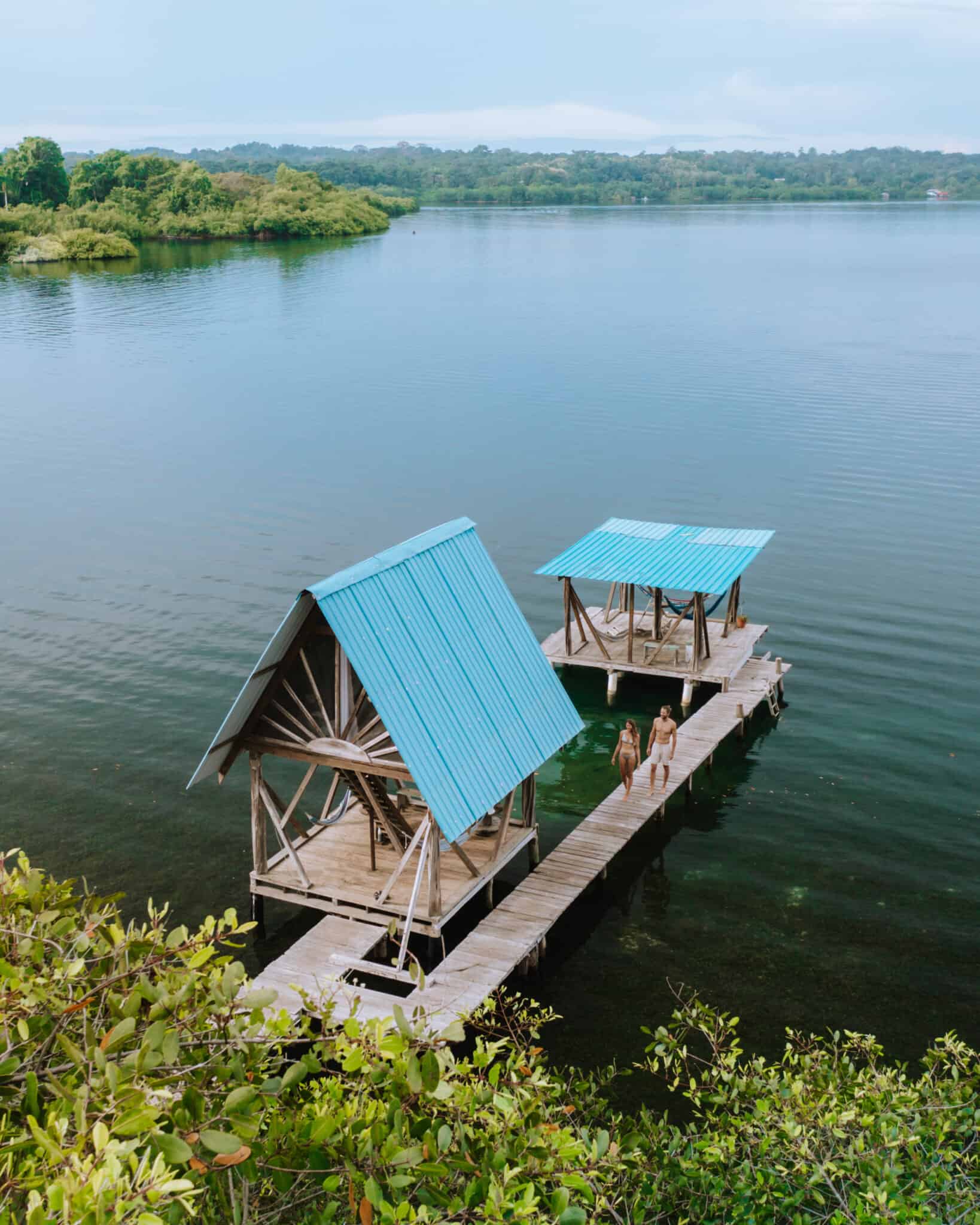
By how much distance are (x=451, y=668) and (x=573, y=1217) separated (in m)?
12.2

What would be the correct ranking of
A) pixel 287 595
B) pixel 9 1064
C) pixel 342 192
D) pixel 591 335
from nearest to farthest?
1. pixel 9 1064
2. pixel 287 595
3. pixel 591 335
4. pixel 342 192

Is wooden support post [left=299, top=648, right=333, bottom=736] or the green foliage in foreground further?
wooden support post [left=299, top=648, right=333, bottom=736]

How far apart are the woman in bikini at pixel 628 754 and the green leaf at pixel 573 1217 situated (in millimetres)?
16344

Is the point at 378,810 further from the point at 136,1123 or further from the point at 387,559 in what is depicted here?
the point at 136,1123

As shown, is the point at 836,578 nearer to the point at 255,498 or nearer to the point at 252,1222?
the point at 255,498

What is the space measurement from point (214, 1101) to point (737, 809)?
18459mm

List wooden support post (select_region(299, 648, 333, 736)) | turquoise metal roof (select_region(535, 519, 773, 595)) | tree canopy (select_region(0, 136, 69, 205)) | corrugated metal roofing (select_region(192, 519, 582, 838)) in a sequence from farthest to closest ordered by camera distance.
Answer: tree canopy (select_region(0, 136, 69, 205)) < turquoise metal roof (select_region(535, 519, 773, 595)) < wooden support post (select_region(299, 648, 333, 736)) < corrugated metal roofing (select_region(192, 519, 582, 838))

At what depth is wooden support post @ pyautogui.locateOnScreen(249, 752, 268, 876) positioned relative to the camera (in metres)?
18.8

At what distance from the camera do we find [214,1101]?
7164mm

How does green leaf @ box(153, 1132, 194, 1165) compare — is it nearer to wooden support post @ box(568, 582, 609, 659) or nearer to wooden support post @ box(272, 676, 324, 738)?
wooden support post @ box(272, 676, 324, 738)

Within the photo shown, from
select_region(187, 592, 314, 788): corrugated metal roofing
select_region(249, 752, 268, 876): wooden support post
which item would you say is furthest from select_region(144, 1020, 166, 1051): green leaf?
select_region(249, 752, 268, 876): wooden support post

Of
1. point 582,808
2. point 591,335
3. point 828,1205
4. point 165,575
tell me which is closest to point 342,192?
point 591,335

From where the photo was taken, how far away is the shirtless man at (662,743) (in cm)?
2325

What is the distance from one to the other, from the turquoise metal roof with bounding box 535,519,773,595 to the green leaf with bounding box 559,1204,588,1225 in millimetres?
20702
